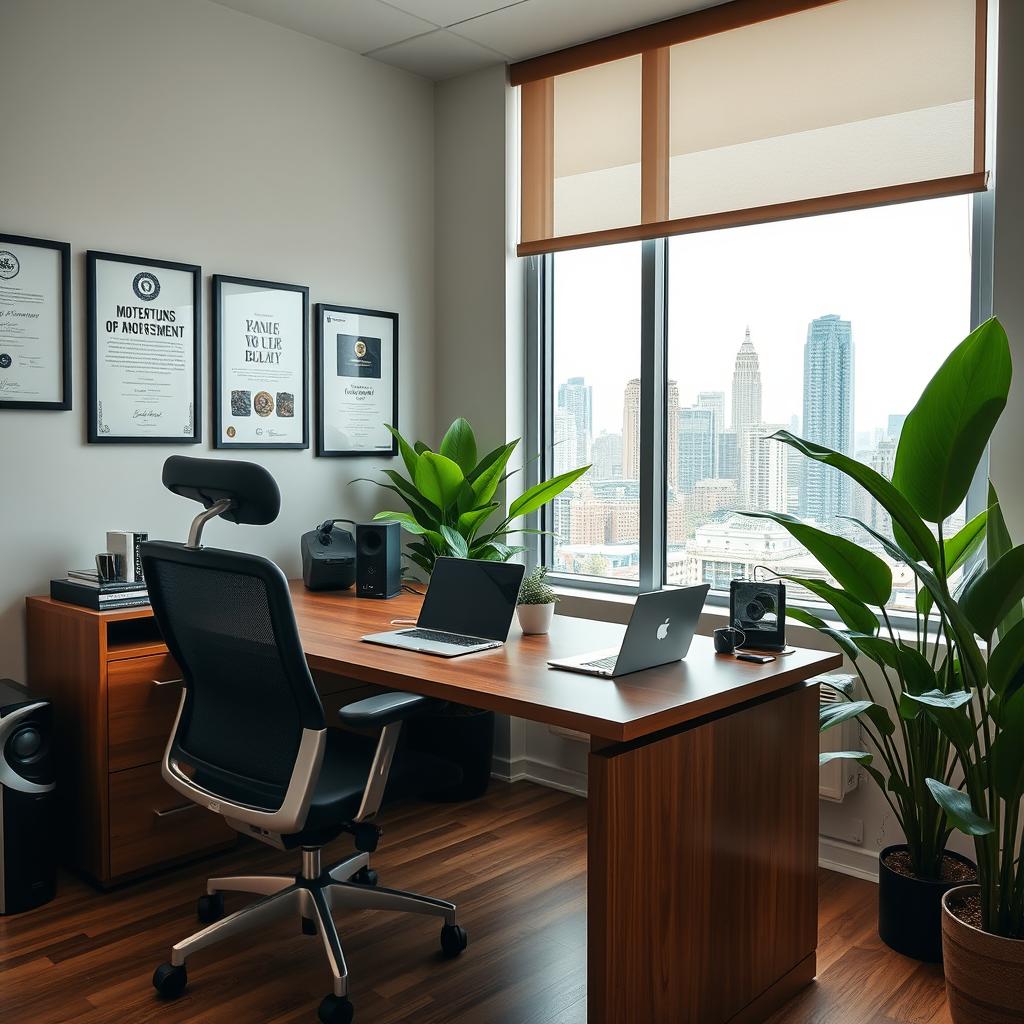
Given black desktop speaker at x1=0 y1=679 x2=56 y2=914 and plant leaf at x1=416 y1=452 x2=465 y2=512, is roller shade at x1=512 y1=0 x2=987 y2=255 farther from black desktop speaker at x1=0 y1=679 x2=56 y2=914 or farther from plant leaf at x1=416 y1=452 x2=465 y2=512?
black desktop speaker at x1=0 y1=679 x2=56 y2=914

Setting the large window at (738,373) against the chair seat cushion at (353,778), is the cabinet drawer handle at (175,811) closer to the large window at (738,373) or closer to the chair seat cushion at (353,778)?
the chair seat cushion at (353,778)

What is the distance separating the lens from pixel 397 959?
246cm

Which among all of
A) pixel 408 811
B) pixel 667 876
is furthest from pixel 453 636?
pixel 408 811

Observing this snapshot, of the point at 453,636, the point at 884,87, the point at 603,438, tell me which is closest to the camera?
the point at 453,636

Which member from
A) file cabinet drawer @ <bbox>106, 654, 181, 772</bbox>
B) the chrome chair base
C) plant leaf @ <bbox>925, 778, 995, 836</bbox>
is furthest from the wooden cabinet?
plant leaf @ <bbox>925, 778, 995, 836</bbox>

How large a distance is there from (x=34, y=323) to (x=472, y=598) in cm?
155

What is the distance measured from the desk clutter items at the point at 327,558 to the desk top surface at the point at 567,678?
2.04 feet

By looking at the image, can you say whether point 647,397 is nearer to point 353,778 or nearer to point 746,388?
point 746,388

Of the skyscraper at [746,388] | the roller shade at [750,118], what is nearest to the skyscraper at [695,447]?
the skyscraper at [746,388]

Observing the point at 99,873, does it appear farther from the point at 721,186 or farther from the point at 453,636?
the point at 721,186

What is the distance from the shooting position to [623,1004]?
6.10 feet

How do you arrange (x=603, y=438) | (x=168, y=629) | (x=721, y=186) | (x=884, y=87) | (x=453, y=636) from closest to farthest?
Result: (x=168, y=629)
(x=453, y=636)
(x=884, y=87)
(x=721, y=186)
(x=603, y=438)

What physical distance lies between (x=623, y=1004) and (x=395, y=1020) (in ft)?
2.02

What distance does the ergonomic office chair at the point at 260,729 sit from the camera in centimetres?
206
